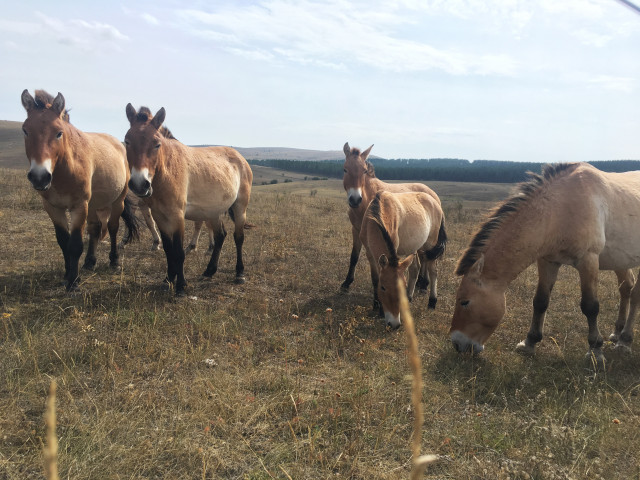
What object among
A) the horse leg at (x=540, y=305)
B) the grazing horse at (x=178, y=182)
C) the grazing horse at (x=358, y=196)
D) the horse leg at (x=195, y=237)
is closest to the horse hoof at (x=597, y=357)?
the horse leg at (x=540, y=305)

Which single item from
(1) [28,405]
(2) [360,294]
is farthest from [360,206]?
(1) [28,405]

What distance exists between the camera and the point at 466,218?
1836 cm

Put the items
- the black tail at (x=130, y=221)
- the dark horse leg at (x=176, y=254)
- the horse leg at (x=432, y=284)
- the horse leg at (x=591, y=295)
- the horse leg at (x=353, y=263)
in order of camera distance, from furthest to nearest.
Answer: the black tail at (x=130, y=221) < the horse leg at (x=353, y=263) < the horse leg at (x=432, y=284) < the dark horse leg at (x=176, y=254) < the horse leg at (x=591, y=295)

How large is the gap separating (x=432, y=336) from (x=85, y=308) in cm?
477

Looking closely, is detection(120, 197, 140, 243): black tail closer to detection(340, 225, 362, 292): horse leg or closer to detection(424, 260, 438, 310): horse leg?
detection(340, 225, 362, 292): horse leg


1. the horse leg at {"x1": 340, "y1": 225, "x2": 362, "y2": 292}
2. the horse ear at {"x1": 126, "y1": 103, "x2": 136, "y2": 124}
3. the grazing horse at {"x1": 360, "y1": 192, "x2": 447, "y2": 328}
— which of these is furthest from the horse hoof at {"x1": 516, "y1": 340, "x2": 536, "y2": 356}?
the horse ear at {"x1": 126, "y1": 103, "x2": 136, "y2": 124}

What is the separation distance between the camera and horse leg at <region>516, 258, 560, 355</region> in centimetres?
504

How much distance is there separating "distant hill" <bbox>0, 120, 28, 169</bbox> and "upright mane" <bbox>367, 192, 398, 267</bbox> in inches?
2170

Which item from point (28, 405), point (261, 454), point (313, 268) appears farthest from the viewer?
point (313, 268)

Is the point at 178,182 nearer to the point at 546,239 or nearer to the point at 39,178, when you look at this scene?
the point at 39,178

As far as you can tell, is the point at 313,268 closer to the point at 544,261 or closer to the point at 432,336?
the point at 432,336

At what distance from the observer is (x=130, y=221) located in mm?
8461

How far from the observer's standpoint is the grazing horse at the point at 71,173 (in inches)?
192

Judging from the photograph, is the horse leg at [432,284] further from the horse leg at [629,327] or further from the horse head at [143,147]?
the horse head at [143,147]
